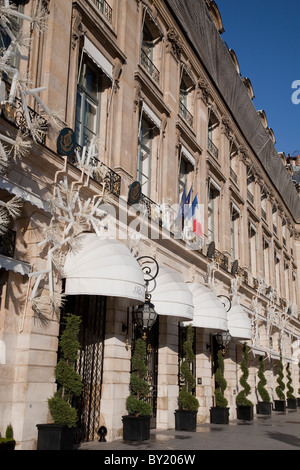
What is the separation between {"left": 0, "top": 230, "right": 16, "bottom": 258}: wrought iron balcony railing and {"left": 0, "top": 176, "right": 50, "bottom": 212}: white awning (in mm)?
892

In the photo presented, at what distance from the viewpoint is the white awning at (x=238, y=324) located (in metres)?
21.6

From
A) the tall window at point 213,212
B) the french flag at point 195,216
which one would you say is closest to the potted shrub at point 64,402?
the french flag at point 195,216

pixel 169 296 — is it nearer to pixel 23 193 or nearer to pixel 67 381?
pixel 67 381

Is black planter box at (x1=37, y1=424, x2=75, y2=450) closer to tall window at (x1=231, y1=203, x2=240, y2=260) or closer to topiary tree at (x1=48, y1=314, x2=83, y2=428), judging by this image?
topiary tree at (x1=48, y1=314, x2=83, y2=428)

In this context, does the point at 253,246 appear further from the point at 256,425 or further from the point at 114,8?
the point at 114,8

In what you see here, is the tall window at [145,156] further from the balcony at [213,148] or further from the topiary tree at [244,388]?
the topiary tree at [244,388]

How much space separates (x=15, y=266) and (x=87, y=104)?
22.2 ft

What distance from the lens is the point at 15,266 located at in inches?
412

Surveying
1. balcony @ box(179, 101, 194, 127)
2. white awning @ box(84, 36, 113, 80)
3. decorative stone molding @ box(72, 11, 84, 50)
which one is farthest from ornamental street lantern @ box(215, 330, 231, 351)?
decorative stone molding @ box(72, 11, 84, 50)

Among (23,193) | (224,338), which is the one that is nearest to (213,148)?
(224,338)

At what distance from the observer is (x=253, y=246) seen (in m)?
32.2

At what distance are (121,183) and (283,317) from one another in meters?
25.5

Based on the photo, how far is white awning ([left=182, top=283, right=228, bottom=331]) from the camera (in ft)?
59.6

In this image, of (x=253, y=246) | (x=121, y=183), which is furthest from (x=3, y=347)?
(x=253, y=246)
